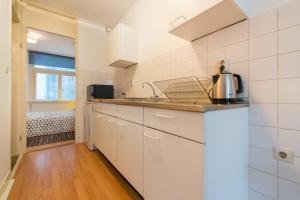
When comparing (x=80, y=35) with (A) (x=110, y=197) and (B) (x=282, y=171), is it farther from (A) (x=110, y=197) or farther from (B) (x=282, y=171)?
(B) (x=282, y=171)

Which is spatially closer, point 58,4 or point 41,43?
point 58,4

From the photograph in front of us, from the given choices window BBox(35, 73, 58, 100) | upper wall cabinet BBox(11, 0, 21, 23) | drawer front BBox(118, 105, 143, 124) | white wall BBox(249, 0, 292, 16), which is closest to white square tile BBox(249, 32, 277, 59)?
white wall BBox(249, 0, 292, 16)

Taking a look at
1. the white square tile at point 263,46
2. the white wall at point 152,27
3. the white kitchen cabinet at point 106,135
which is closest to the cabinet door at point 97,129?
the white kitchen cabinet at point 106,135

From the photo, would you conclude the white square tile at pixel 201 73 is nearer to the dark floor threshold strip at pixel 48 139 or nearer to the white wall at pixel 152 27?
the white wall at pixel 152 27

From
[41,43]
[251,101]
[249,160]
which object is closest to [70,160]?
[249,160]

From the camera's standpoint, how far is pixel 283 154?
0.93 meters

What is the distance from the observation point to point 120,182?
1567mm

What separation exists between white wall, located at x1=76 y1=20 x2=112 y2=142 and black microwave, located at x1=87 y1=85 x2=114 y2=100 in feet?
0.81

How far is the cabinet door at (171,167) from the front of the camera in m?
0.77

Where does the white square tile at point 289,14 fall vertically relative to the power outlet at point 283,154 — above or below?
above

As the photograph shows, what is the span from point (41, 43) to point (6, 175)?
406 cm

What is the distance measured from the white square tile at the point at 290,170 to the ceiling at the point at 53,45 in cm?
431

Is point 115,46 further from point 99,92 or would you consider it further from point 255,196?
point 255,196

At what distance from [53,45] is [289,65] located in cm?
533
